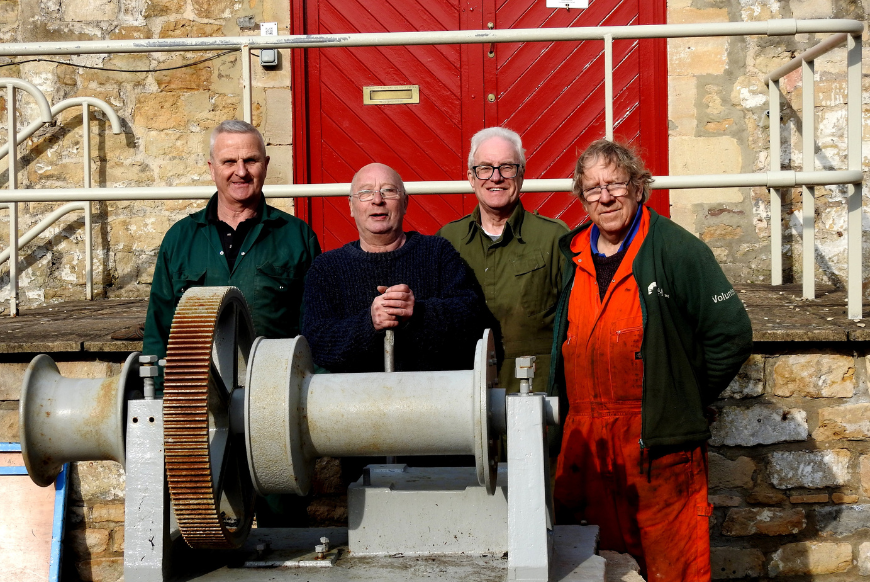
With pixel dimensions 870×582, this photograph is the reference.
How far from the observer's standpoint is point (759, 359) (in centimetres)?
359

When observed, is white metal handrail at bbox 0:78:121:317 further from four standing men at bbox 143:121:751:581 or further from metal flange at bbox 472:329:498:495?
metal flange at bbox 472:329:498:495

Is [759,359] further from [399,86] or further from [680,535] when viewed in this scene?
[399,86]

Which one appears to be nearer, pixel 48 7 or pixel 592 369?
pixel 592 369

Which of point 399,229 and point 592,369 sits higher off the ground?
point 399,229

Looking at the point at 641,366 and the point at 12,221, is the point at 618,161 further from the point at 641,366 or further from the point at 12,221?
the point at 12,221

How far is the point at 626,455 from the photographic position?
2.71 meters

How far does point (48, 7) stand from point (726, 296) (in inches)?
183

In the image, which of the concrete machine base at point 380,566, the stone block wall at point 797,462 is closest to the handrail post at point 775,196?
the stone block wall at point 797,462

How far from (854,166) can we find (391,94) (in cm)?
285

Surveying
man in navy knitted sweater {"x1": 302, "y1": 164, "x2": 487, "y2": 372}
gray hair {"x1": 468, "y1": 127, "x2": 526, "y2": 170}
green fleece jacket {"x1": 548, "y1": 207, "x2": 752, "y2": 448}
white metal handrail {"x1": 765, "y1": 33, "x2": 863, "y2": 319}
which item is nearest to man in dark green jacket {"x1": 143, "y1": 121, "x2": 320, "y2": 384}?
man in navy knitted sweater {"x1": 302, "y1": 164, "x2": 487, "y2": 372}

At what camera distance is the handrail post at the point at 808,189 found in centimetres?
427

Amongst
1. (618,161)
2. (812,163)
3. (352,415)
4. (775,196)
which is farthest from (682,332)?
(775,196)

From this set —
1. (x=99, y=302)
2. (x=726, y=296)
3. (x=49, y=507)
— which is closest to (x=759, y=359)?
(x=726, y=296)

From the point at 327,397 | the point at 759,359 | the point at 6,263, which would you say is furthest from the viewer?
the point at 6,263
